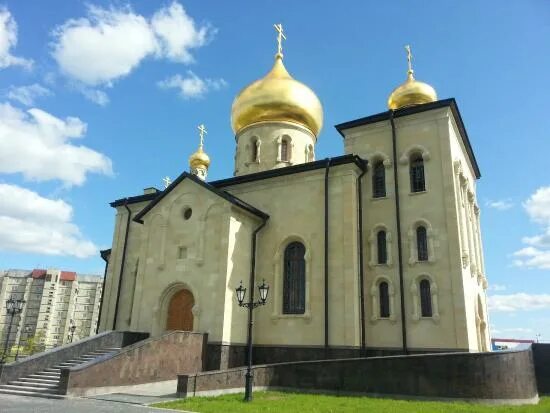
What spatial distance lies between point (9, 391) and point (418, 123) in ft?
53.3

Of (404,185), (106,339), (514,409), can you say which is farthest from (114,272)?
(514,409)

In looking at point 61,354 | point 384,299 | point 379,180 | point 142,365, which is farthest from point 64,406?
point 379,180

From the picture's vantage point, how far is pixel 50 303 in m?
86.7

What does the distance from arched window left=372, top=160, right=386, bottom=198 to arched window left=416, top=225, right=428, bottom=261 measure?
2.03 m

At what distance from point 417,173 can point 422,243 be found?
2.85 meters

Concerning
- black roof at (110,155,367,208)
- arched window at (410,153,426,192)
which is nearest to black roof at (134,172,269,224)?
black roof at (110,155,367,208)

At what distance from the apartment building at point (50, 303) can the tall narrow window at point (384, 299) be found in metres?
81.2

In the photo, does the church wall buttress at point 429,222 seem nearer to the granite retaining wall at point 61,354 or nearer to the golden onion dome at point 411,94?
the golden onion dome at point 411,94

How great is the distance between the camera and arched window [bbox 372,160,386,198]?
17141mm

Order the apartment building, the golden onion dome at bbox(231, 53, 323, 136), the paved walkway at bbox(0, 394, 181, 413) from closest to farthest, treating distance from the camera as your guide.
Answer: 1. the paved walkway at bbox(0, 394, 181, 413)
2. the golden onion dome at bbox(231, 53, 323, 136)
3. the apartment building

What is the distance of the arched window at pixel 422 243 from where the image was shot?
50.8 feet

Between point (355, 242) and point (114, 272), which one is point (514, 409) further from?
point (114, 272)

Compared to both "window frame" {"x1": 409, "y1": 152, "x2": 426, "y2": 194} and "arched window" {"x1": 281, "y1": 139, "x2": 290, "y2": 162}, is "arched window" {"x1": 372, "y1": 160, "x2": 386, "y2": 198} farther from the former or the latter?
"arched window" {"x1": 281, "y1": 139, "x2": 290, "y2": 162}

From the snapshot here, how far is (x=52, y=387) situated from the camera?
483 inches
